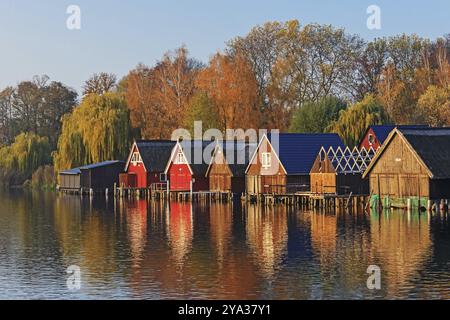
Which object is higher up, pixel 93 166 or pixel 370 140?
pixel 370 140

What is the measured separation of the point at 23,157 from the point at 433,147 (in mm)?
71087

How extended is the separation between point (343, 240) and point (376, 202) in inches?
755

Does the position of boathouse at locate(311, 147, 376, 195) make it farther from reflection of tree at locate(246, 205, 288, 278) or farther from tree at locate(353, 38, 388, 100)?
tree at locate(353, 38, 388, 100)

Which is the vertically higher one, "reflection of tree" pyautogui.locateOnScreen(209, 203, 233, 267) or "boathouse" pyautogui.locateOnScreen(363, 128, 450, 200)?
"boathouse" pyautogui.locateOnScreen(363, 128, 450, 200)

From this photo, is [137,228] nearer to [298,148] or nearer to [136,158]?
[298,148]

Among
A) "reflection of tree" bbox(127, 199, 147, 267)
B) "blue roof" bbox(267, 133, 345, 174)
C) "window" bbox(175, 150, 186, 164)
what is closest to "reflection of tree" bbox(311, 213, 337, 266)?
"reflection of tree" bbox(127, 199, 147, 267)

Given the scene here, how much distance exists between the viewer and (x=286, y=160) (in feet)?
244

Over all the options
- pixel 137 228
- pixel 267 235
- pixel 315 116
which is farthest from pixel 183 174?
pixel 267 235

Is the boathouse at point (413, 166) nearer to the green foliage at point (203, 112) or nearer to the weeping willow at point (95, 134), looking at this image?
the green foliage at point (203, 112)

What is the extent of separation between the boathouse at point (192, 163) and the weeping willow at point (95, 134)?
56.4 feet

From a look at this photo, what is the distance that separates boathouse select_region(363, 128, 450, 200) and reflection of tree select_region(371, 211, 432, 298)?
8.91 feet

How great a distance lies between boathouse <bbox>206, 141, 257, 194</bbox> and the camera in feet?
267

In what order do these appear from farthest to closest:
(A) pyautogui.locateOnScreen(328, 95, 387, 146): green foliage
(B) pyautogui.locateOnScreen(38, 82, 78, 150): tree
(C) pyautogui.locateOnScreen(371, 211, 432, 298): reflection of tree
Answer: (B) pyautogui.locateOnScreen(38, 82, 78, 150): tree → (A) pyautogui.locateOnScreen(328, 95, 387, 146): green foliage → (C) pyautogui.locateOnScreen(371, 211, 432, 298): reflection of tree
